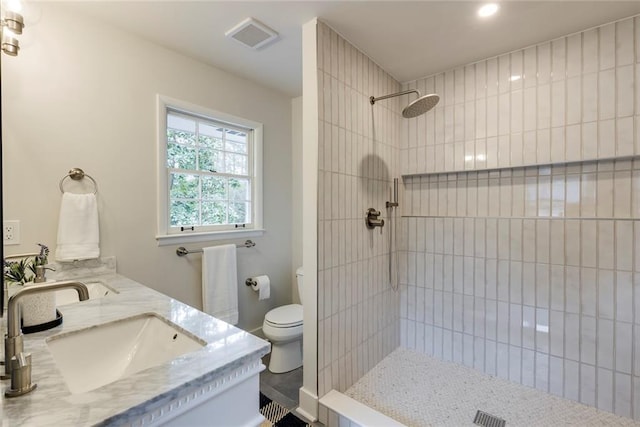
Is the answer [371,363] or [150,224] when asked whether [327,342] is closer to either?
[371,363]

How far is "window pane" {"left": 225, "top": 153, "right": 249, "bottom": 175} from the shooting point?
251 centimetres

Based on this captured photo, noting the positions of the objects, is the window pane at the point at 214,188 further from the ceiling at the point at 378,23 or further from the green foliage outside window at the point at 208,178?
the ceiling at the point at 378,23

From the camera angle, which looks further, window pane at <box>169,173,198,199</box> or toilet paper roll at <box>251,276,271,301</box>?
toilet paper roll at <box>251,276,271,301</box>

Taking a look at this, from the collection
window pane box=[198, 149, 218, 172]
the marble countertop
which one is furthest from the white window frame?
the marble countertop

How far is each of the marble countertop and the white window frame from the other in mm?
966

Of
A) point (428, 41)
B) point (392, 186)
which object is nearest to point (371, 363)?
point (392, 186)

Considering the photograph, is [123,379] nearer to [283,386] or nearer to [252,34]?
[283,386]

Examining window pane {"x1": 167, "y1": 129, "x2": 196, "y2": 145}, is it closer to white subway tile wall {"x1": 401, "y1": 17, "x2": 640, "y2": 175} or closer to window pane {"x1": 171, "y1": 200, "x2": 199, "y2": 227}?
window pane {"x1": 171, "y1": 200, "x2": 199, "y2": 227}

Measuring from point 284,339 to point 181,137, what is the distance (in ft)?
5.57

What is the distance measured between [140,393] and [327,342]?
4.19 ft

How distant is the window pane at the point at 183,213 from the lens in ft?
7.04

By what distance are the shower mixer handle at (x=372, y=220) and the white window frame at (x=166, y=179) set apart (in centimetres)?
105

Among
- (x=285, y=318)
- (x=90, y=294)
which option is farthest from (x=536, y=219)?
(x=90, y=294)

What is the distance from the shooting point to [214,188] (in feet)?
7.92
